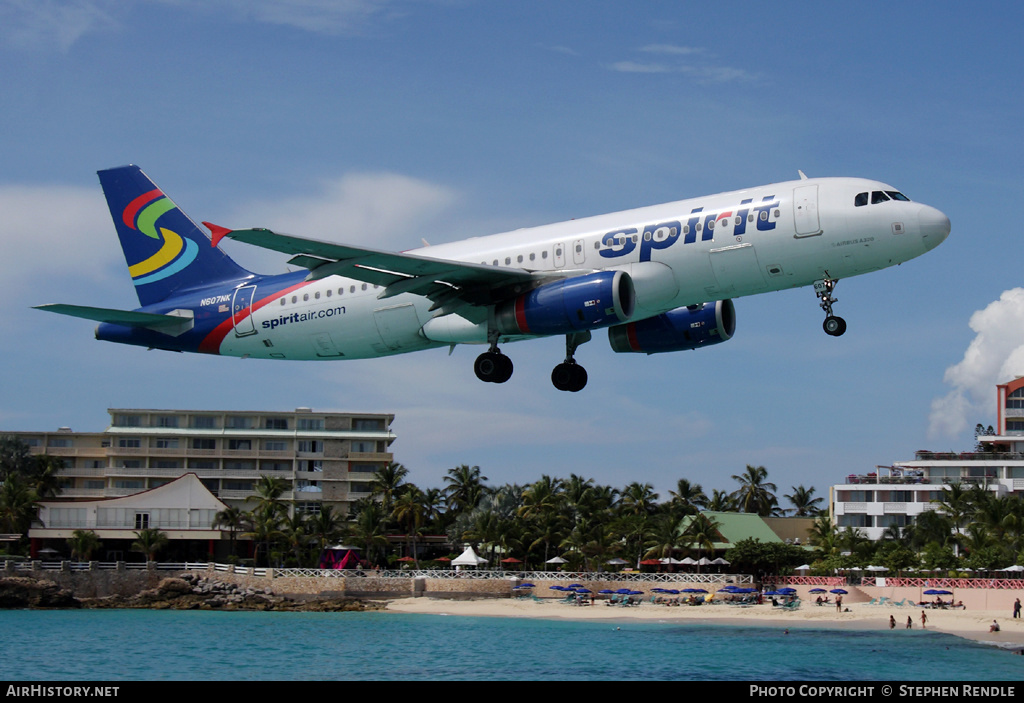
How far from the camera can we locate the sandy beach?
3401 inches

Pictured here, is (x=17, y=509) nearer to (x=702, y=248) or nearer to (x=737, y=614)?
(x=737, y=614)

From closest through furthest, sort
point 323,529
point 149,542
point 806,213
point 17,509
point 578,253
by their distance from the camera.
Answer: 1. point 806,213
2. point 578,253
3. point 149,542
4. point 17,509
5. point 323,529

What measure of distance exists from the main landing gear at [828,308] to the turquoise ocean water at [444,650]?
144 feet

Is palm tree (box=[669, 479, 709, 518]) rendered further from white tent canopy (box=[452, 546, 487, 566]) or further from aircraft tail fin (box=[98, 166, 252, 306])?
aircraft tail fin (box=[98, 166, 252, 306])

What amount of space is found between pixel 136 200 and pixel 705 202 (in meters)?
24.2

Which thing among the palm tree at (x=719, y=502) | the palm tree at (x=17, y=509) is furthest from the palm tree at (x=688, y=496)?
the palm tree at (x=17, y=509)

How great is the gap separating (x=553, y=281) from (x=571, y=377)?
204 inches

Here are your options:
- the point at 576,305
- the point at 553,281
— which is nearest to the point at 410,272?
the point at 553,281

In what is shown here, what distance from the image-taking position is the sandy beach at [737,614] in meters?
86.4

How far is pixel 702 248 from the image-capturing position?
31.8m

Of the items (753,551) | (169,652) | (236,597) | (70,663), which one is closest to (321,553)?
(236,597)

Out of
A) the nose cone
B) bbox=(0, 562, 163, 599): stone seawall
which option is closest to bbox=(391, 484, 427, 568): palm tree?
bbox=(0, 562, 163, 599): stone seawall
